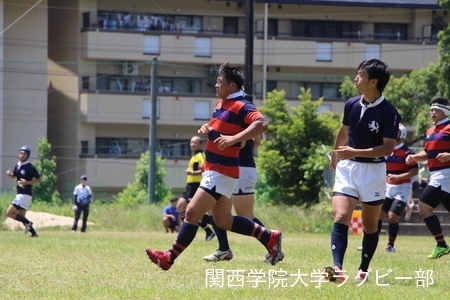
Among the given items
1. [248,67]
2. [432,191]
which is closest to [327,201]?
[248,67]

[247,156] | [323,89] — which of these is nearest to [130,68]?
[323,89]

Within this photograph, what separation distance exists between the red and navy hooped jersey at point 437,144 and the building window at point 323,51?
3616cm

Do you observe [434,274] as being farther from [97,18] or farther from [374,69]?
[97,18]

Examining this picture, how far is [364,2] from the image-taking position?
163 ft

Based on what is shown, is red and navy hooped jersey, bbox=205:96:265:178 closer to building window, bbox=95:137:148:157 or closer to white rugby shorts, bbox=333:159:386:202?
white rugby shorts, bbox=333:159:386:202

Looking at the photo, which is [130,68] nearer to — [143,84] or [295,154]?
[143,84]

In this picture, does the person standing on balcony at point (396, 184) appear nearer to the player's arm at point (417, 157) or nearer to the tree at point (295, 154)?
the player's arm at point (417, 157)

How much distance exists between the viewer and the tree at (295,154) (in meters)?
32.8

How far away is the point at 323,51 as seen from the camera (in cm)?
4997

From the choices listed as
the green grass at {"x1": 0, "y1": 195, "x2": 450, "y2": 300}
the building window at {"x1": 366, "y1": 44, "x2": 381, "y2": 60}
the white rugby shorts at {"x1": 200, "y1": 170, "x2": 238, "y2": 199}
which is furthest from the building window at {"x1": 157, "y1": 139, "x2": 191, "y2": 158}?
the white rugby shorts at {"x1": 200, "y1": 170, "x2": 238, "y2": 199}

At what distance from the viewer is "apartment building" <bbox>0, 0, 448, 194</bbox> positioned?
47.0 metres

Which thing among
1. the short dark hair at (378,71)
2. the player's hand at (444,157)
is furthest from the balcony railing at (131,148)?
the short dark hair at (378,71)

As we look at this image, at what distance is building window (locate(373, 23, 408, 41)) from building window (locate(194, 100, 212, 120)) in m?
10.0

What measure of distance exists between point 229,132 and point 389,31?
141 feet
